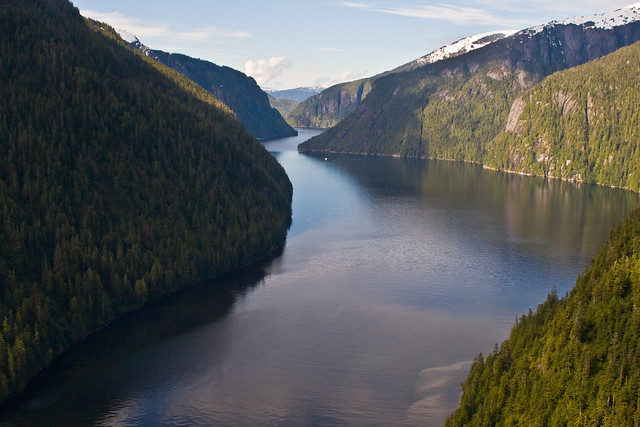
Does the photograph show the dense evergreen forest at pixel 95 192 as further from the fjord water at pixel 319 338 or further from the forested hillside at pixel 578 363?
the forested hillside at pixel 578 363

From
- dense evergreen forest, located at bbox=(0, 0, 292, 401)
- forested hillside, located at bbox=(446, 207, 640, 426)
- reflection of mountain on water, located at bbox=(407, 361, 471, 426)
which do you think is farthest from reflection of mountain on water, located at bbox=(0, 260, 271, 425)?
forested hillside, located at bbox=(446, 207, 640, 426)

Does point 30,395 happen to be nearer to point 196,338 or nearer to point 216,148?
point 196,338

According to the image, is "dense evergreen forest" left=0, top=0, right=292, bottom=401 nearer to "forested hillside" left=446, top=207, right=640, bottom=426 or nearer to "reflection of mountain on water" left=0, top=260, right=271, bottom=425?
"reflection of mountain on water" left=0, top=260, right=271, bottom=425

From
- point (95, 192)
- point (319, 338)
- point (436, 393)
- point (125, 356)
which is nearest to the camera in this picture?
point (436, 393)

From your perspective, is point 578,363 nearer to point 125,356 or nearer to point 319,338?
point 319,338

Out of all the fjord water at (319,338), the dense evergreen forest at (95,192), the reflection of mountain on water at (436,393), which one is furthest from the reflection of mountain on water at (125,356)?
the reflection of mountain on water at (436,393)

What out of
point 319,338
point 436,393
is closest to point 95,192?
point 319,338
